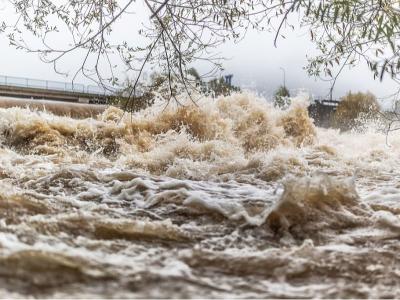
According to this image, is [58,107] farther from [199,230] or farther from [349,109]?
[349,109]

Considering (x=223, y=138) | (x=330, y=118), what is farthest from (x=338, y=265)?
(x=330, y=118)

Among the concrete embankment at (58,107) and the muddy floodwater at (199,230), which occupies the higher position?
the concrete embankment at (58,107)

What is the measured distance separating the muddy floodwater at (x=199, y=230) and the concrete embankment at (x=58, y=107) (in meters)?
7.82

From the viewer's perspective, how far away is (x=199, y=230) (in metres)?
3.36

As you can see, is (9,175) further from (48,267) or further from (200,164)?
(48,267)

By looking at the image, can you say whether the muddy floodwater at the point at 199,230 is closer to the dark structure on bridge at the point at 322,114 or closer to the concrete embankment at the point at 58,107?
the concrete embankment at the point at 58,107

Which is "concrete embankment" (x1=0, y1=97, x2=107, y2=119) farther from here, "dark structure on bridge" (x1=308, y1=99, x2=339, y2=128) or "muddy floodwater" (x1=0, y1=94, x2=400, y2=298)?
"dark structure on bridge" (x1=308, y1=99, x2=339, y2=128)

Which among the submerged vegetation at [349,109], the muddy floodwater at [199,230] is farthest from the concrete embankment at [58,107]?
the submerged vegetation at [349,109]

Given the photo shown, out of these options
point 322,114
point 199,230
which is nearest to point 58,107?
point 199,230

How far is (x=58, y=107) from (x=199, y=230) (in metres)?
13.3

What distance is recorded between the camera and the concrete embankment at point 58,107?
14898 millimetres

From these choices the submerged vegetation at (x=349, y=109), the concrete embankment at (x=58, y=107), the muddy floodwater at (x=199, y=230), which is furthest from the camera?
the submerged vegetation at (x=349, y=109)

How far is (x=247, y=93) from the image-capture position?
12.6 m

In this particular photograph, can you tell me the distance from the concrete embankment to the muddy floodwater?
308 inches
